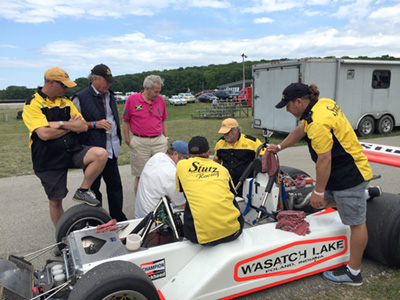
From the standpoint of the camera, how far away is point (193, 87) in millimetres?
112438

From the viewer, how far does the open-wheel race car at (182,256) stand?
7.66ft

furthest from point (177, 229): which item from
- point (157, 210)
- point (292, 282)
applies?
point (292, 282)

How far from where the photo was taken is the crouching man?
2730 mm

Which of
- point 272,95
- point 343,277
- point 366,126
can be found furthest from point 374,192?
point 366,126

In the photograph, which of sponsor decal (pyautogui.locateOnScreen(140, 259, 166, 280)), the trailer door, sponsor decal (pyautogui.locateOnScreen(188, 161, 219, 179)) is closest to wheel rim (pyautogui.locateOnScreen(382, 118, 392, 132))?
the trailer door

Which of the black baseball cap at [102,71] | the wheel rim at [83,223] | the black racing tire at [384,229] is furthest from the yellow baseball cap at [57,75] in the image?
the black racing tire at [384,229]

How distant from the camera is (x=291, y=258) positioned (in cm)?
295

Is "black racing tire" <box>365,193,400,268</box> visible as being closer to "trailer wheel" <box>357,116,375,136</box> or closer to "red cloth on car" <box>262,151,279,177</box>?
"red cloth on car" <box>262,151,279,177</box>

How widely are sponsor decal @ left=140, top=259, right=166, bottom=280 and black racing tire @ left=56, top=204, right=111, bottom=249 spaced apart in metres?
1.09

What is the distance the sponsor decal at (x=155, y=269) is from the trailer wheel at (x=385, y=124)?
11742 mm

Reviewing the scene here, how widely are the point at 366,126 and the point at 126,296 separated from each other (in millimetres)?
11663

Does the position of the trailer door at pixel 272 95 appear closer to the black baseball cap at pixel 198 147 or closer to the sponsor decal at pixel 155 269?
the black baseball cap at pixel 198 147

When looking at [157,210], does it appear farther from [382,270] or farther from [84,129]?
A: [382,270]

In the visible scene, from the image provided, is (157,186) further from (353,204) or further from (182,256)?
(353,204)
